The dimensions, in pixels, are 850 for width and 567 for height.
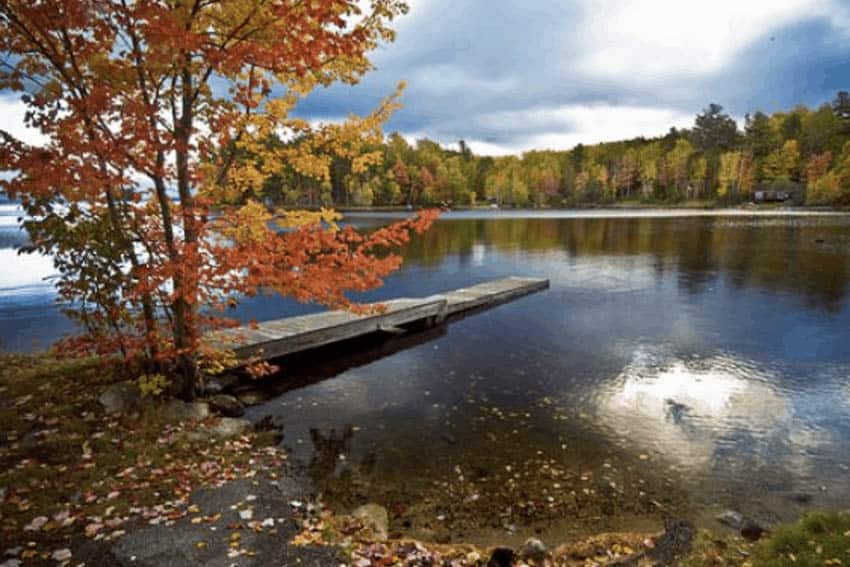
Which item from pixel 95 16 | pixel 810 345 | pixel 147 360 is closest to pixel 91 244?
pixel 147 360

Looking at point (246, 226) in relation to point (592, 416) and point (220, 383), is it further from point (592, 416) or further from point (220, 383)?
point (592, 416)

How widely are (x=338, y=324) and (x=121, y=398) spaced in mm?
7246

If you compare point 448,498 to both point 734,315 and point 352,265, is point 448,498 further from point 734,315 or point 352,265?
point 734,315

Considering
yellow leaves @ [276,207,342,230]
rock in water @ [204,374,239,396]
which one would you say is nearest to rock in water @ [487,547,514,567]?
yellow leaves @ [276,207,342,230]

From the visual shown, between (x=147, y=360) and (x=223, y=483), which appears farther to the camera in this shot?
(x=147, y=360)

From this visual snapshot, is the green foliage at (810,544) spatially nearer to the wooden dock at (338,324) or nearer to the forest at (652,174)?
the wooden dock at (338,324)

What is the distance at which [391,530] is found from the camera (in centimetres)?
734

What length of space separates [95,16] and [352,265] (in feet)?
18.5

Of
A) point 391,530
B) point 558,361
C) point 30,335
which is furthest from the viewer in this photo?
point 30,335

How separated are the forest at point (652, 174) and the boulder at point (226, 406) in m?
90.7

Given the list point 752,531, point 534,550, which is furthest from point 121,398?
point 752,531

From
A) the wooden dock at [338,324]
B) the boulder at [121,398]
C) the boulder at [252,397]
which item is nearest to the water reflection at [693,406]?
the wooden dock at [338,324]

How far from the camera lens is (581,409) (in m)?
12.1

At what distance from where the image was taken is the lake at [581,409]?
8.27m
